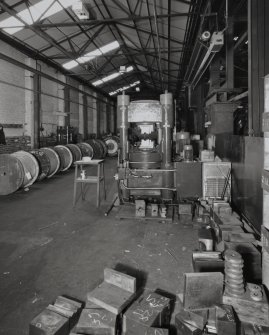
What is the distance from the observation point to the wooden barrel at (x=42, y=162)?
7542mm

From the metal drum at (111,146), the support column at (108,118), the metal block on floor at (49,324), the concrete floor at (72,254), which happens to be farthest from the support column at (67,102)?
the metal block on floor at (49,324)

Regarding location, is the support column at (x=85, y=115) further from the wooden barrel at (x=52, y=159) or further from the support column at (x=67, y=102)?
the wooden barrel at (x=52, y=159)

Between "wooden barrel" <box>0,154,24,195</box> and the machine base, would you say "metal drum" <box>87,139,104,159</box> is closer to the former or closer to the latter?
"wooden barrel" <box>0,154,24,195</box>

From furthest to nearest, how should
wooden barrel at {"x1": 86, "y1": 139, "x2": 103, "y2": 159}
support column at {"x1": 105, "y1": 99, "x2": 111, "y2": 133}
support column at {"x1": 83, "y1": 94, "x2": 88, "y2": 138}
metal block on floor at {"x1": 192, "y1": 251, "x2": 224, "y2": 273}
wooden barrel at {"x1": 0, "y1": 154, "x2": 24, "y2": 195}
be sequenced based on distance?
support column at {"x1": 105, "y1": 99, "x2": 111, "y2": 133}
support column at {"x1": 83, "y1": 94, "x2": 88, "y2": 138}
wooden barrel at {"x1": 86, "y1": 139, "x2": 103, "y2": 159}
wooden barrel at {"x1": 0, "y1": 154, "x2": 24, "y2": 195}
metal block on floor at {"x1": 192, "y1": 251, "x2": 224, "y2": 273}

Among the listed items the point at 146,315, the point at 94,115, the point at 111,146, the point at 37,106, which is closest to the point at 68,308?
the point at 146,315

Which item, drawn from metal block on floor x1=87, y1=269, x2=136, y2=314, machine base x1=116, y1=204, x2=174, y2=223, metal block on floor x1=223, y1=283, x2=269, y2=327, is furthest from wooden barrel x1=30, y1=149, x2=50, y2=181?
metal block on floor x1=223, y1=283, x2=269, y2=327

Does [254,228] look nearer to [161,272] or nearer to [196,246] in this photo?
[196,246]

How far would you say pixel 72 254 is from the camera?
3.37 m

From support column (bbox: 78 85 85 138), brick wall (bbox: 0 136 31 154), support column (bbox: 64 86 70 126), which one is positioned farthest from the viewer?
support column (bbox: 78 85 85 138)

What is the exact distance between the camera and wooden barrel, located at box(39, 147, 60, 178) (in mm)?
8484

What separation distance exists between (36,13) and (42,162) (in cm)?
449

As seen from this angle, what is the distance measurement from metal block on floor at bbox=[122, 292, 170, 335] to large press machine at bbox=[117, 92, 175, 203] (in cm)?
284

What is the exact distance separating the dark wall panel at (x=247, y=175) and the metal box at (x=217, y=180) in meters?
0.11

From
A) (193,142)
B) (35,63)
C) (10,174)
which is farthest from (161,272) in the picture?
(35,63)
